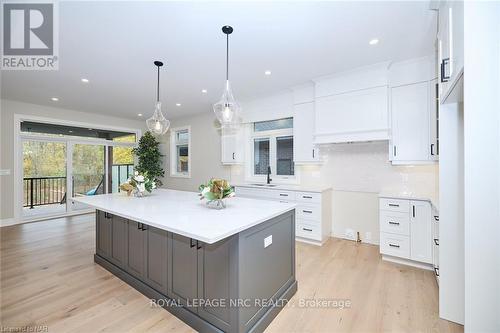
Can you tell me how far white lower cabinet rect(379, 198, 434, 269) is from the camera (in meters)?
2.54

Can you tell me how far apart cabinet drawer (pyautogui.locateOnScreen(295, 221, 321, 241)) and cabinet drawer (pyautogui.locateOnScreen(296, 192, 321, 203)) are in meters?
0.39

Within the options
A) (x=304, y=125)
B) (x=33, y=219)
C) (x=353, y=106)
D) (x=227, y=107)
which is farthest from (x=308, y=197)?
(x=33, y=219)

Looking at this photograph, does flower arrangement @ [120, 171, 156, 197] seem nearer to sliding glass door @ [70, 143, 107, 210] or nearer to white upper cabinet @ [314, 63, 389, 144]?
white upper cabinet @ [314, 63, 389, 144]

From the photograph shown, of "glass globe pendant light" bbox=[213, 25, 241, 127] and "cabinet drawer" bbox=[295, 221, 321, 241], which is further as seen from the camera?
"cabinet drawer" bbox=[295, 221, 321, 241]

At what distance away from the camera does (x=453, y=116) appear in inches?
68.1

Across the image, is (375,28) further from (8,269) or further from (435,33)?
(8,269)

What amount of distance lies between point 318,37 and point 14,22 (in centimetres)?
299

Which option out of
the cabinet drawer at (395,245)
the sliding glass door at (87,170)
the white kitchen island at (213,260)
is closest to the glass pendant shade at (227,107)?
the white kitchen island at (213,260)

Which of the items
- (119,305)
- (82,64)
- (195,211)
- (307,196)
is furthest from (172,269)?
(82,64)

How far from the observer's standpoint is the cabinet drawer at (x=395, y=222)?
266cm

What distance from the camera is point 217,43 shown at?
2.40m

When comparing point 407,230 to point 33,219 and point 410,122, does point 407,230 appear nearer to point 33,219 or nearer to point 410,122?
point 410,122

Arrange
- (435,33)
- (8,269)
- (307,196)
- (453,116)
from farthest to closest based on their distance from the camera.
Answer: (307,196)
(8,269)
(435,33)
(453,116)

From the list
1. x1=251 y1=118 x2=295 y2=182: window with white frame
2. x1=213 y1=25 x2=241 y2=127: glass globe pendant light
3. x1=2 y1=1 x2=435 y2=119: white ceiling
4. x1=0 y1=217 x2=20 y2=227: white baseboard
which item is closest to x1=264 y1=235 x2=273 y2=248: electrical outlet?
x1=213 y1=25 x2=241 y2=127: glass globe pendant light
